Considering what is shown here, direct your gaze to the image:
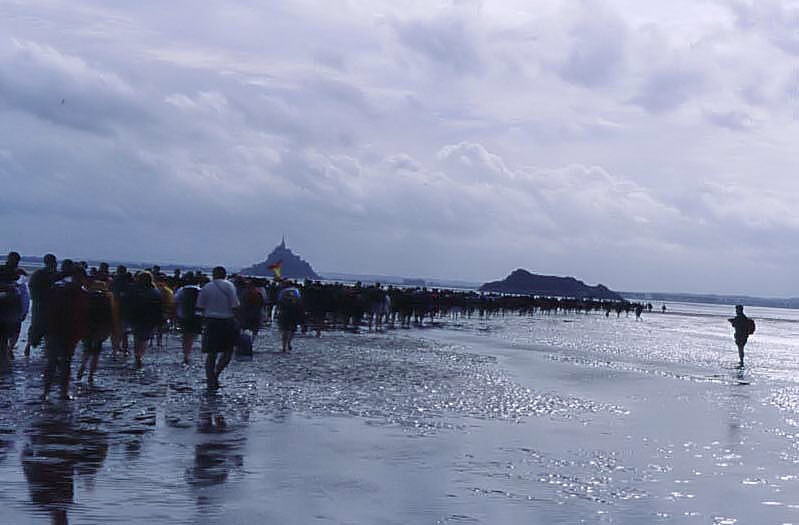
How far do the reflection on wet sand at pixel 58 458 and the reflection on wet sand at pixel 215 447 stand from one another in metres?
0.83

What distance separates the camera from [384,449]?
10453 mm

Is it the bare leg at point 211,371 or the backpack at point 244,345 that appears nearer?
the bare leg at point 211,371

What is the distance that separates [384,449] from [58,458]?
3139 millimetres

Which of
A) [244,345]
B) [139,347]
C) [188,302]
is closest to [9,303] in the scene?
[139,347]

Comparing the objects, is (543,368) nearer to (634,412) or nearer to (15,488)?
(634,412)

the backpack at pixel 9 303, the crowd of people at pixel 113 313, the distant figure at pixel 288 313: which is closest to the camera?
the crowd of people at pixel 113 313

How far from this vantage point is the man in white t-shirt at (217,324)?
14977 mm

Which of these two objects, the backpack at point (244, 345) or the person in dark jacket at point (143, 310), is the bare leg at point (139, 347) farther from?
the backpack at point (244, 345)

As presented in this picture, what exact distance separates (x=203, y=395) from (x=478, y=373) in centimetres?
776

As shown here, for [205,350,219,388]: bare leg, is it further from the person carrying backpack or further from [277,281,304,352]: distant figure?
[277,281,304,352]: distant figure

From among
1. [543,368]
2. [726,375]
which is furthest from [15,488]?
[726,375]

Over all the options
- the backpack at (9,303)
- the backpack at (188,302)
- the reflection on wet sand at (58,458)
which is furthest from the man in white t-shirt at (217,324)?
the backpack at (188,302)

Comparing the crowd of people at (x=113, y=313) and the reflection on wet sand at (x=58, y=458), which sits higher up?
the crowd of people at (x=113, y=313)

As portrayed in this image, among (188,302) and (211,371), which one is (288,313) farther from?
(211,371)
